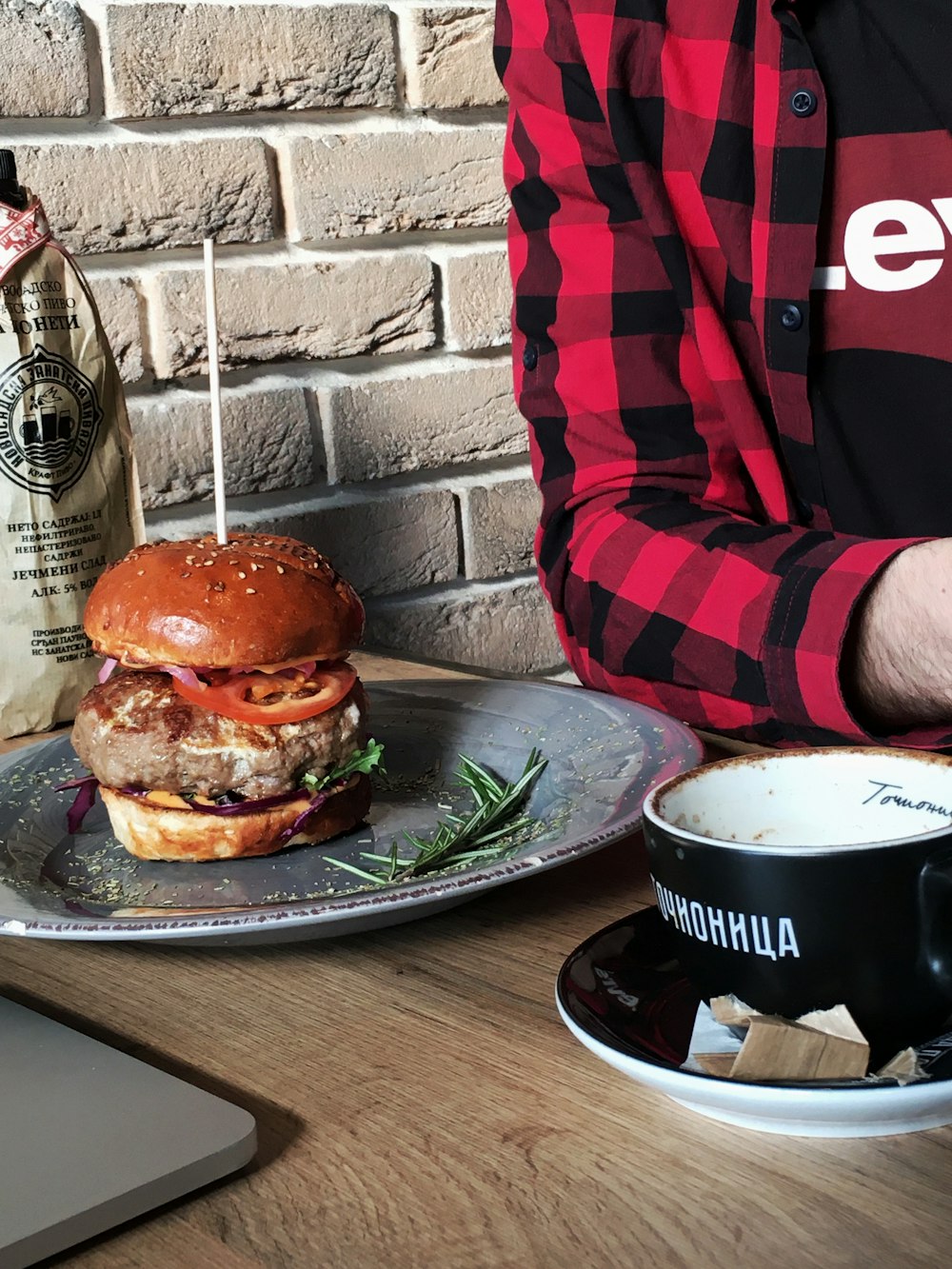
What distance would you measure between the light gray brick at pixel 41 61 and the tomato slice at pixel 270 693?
0.52m

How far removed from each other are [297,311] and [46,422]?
1.23ft

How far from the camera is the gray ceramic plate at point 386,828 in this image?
1.89 ft

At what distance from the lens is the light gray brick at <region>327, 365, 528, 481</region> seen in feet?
4.23

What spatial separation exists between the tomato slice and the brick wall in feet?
1.40

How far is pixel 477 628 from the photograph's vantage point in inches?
55.9

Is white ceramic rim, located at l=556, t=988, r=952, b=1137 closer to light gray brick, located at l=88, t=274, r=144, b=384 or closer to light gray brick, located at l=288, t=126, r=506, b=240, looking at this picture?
light gray brick, located at l=88, t=274, r=144, b=384

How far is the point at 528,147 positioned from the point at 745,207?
20cm

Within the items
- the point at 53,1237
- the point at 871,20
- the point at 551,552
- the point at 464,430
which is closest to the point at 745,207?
the point at 871,20

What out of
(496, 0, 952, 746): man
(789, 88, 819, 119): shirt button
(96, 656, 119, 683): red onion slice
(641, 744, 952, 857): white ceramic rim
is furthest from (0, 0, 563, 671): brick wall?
(641, 744, 952, 857): white ceramic rim

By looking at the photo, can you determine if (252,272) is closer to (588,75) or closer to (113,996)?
(588,75)


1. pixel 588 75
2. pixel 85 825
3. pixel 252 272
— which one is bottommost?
pixel 85 825

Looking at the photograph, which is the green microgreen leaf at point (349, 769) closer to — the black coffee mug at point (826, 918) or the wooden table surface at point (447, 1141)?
the wooden table surface at point (447, 1141)

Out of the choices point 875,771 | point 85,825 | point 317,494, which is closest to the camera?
point 875,771

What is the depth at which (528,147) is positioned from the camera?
3.72 feet
